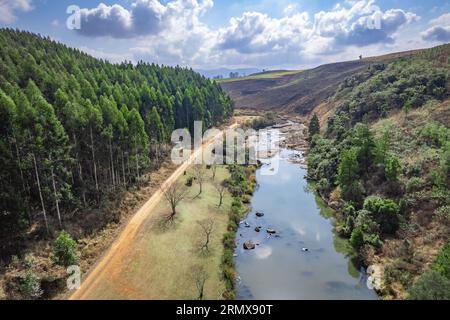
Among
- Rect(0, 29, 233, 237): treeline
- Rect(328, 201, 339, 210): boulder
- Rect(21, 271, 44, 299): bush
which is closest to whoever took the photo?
Rect(21, 271, 44, 299): bush

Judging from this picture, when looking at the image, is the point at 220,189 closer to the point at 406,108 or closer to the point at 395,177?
the point at 395,177

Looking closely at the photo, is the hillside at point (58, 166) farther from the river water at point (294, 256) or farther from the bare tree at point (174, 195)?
the river water at point (294, 256)

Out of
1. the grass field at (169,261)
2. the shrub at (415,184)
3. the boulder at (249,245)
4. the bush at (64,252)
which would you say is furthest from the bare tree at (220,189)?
the shrub at (415,184)

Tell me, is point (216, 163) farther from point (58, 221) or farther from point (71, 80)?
point (58, 221)

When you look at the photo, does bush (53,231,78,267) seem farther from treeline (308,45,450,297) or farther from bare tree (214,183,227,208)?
treeline (308,45,450,297)

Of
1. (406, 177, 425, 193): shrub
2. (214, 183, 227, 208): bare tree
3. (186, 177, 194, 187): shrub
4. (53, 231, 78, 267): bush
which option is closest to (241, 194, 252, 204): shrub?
(214, 183, 227, 208): bare tree
